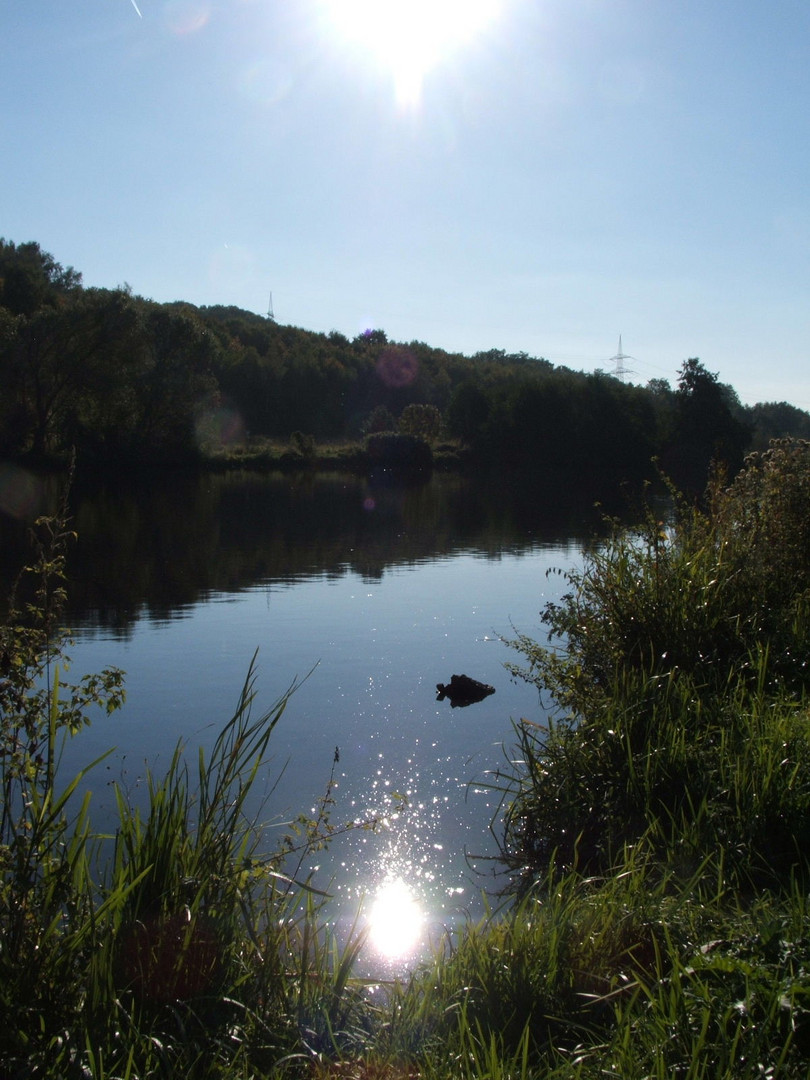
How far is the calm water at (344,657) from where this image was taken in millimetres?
7785

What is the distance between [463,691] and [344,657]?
296cm

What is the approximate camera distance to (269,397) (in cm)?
11275

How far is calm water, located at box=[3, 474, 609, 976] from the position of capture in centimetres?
779

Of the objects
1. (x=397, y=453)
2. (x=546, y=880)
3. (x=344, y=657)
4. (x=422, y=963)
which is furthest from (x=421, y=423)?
(x=422, y=963)

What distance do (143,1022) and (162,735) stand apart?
7.14 metres

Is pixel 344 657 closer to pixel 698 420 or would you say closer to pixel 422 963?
pixel 422 963

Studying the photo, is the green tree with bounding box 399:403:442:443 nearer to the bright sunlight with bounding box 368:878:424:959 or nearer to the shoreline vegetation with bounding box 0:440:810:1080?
the bright sunlight with bounding box 368:878:424:959

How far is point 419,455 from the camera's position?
77.5m

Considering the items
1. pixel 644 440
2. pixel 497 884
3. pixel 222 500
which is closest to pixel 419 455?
pixel 644 440

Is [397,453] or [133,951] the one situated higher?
[397,453]

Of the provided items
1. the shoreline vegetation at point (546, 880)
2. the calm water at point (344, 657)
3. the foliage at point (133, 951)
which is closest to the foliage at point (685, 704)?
the shoreline vegetation at point (546, 880)

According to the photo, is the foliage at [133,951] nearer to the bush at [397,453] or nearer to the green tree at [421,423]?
the bush at [397,453]

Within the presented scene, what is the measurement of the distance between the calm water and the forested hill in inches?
165

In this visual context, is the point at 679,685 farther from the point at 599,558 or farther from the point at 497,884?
the point at 599,558
